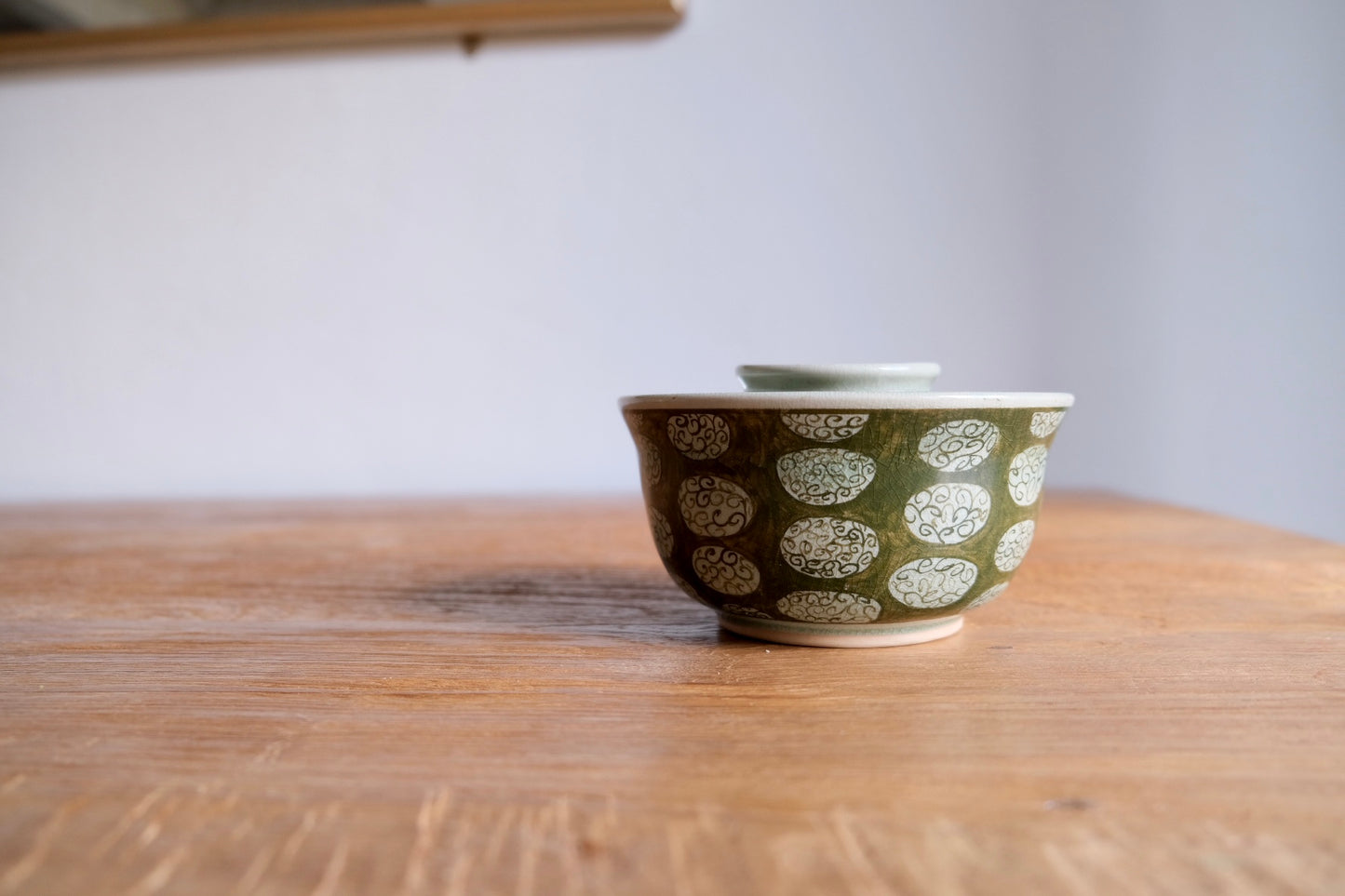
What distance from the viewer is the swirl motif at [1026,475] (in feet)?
1.25

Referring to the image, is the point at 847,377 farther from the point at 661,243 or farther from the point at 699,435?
the point at 661,243

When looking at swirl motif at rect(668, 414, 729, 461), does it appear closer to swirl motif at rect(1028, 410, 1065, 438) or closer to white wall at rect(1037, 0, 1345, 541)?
swirl motif at rect(1028, 410, 1065, 438)

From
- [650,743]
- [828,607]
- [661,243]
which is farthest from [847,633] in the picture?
[661,243]

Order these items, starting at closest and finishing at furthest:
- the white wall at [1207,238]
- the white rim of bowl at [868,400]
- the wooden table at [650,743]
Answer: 1. the wooden table at [650,743]
2. the white rim of bowl at [868,400]
3. the white wall at [1207,238]

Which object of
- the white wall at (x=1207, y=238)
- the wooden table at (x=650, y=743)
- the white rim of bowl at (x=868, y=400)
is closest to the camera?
the wooden table at (x=650, y=743)

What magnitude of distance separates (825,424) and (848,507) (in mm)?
35

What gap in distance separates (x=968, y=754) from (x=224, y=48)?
3.94ft

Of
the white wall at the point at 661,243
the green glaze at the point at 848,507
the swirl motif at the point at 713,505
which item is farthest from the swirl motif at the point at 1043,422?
the white wall at the point at 661,243

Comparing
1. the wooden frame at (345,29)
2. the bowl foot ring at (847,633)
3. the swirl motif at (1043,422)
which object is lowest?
the bowl foot ring at (847,633)

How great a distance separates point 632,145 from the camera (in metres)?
1.07

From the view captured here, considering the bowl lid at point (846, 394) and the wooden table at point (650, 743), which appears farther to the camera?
the bowl lid at point (846, 394)

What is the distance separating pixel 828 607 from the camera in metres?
0.38

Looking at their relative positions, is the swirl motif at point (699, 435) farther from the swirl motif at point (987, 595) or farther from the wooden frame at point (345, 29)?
the wooden frame at point (345, 29)

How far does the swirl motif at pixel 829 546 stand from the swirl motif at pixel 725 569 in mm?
19
